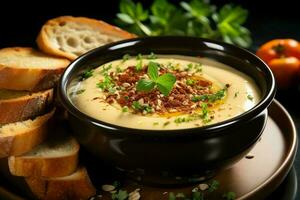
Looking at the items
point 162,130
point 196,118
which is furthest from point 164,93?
point 162,130

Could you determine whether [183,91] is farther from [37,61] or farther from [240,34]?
[240,34]

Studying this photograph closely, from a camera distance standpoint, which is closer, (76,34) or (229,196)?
(229,196)

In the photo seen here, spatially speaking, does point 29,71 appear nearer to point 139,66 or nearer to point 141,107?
point 139,66

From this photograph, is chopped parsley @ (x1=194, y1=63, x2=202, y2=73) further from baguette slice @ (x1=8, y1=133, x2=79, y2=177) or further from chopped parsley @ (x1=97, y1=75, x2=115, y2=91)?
baguette slice @ (x1=8, y1=133, x2=79, y2=177)

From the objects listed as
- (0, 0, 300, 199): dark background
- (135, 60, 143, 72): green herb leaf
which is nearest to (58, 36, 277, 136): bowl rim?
(135, 60, 143, 72): green herb leaf

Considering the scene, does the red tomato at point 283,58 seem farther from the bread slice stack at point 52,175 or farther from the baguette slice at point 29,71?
the bread slice stack at point 52,175

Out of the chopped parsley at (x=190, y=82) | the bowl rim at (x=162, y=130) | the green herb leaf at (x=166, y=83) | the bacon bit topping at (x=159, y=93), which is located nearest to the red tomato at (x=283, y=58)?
the bowl rim at (x=162, y=130)
